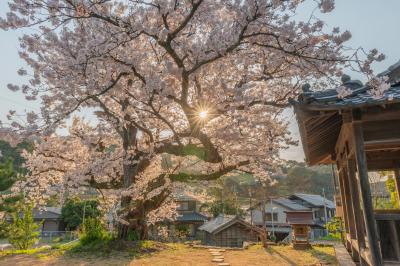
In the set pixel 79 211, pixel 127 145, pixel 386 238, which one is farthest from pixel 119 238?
pixel 79 211

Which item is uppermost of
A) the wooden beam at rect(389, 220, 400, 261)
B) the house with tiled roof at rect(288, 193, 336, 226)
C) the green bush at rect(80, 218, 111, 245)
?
the house with tiled roof at rect(288, 193, 336, 226)

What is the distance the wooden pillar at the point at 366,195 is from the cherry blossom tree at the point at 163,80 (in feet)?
4.90

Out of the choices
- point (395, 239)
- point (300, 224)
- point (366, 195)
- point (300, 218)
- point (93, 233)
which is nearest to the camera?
point (366, 195)

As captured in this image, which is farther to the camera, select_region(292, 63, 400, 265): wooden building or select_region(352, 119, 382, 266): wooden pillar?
select_region(292, 63, 400, 265): wooden building

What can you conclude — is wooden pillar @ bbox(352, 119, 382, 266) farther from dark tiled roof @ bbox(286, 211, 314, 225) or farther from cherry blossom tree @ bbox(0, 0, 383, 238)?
dark tiled roof @ bbox(286, 211, 314, 225)

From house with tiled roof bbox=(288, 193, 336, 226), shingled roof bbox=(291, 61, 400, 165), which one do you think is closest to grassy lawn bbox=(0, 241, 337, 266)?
shingled roof bbox=(291, 61, 400, 165)

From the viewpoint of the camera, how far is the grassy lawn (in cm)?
852

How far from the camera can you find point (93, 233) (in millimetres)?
11375

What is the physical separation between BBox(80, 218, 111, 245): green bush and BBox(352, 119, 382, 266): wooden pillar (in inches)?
384

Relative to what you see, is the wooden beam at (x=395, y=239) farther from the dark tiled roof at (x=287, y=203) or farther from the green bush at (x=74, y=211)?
the dark tiled roof at (x=287, y=203)

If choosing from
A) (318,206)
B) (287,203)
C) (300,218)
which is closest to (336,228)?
(300,218)

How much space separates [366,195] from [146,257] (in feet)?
23.9

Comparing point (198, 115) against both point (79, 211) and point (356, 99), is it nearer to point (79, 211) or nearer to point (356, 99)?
point (356, 99)

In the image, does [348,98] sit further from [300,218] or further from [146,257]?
[300,218]
